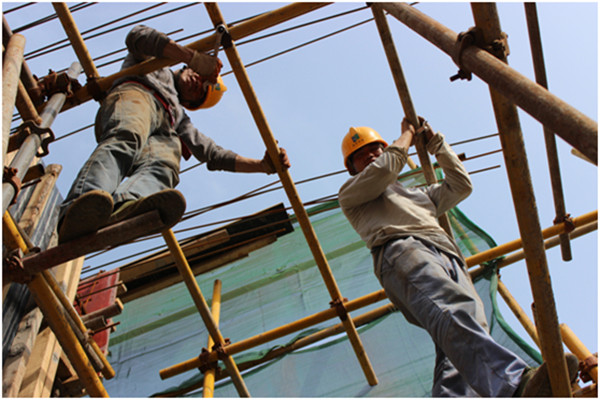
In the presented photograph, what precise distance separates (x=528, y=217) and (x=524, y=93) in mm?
697

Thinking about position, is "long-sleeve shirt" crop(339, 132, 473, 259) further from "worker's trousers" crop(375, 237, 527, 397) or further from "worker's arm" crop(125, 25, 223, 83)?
"worker's arm" crop(125, 25, 223, 83)

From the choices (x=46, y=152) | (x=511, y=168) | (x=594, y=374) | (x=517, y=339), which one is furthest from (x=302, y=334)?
(x=511, y=168)

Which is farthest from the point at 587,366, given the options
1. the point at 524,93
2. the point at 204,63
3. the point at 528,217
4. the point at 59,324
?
the point at 59,324

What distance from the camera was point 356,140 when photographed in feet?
19.5

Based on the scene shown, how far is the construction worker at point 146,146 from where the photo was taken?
368 cm

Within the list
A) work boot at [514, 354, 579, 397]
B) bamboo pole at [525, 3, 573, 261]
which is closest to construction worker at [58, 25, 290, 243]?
work boot at [514, 354, 579, 397]

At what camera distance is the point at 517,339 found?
16.2 ft

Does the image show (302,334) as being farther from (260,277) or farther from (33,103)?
(33,103)

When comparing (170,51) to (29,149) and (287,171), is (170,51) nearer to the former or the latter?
(287,171)

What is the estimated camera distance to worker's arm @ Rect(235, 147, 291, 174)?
552 cm

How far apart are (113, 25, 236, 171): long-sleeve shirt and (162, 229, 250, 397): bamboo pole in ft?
2.56

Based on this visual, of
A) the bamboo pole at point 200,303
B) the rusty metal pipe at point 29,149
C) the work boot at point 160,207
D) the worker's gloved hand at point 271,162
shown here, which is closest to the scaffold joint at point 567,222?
the worker's gloved hand at point 271,162

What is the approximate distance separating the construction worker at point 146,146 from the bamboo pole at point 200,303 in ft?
2.67

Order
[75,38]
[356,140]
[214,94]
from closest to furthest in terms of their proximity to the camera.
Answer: [75,38] < [356,140] < [214,94]
